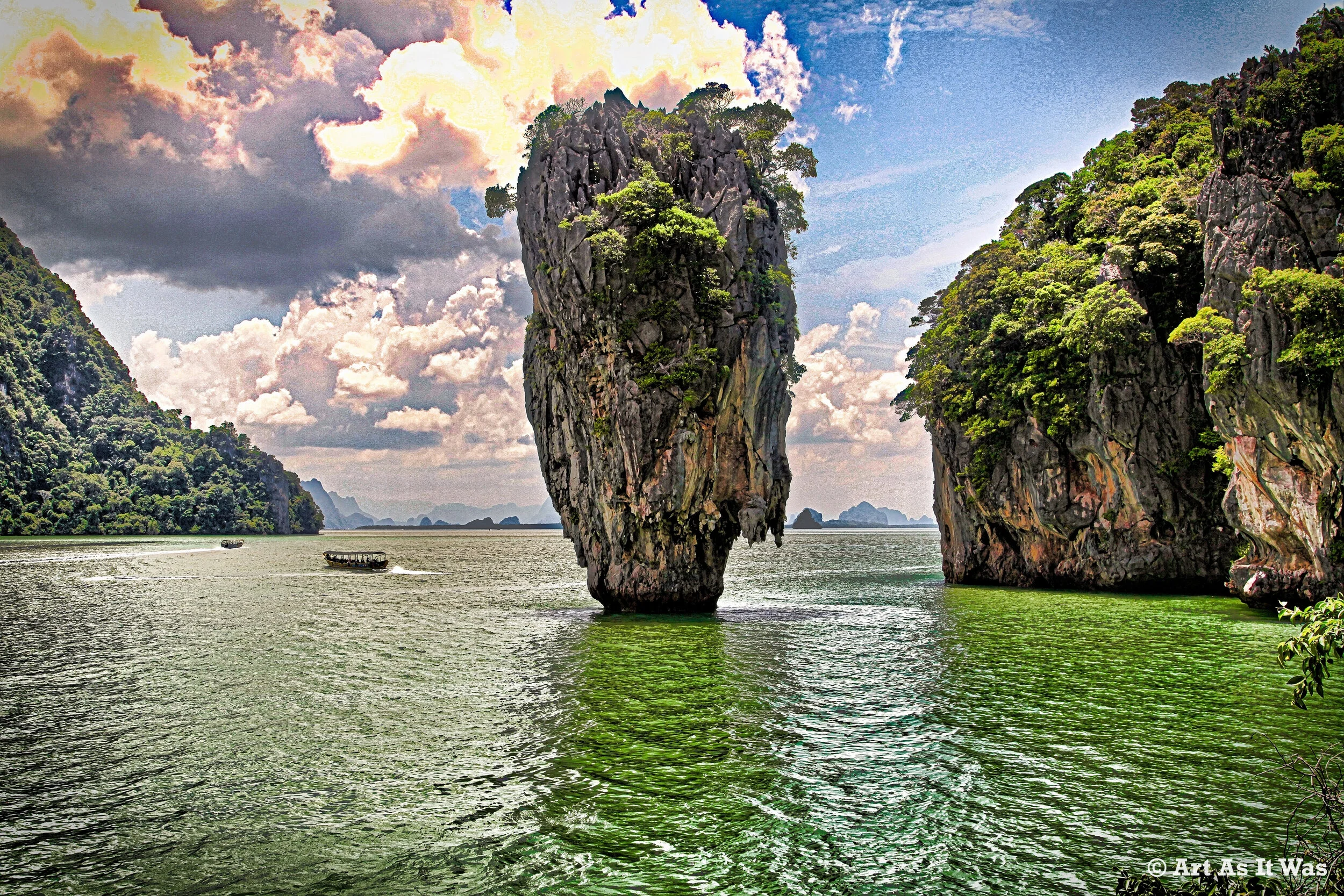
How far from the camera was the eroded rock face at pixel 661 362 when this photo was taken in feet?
105

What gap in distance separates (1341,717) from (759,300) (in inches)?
956

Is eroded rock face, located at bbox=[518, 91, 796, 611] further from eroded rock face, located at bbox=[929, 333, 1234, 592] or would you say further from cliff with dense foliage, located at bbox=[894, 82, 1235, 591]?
eroded rock face, located at bbox=[929, 333, 1234, 592]

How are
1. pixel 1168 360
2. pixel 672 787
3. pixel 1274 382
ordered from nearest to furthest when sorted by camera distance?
pixel 672 787 → pixel 1274 382 → pixel 1168 360

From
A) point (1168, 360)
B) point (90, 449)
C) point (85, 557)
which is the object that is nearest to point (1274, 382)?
point (1168, 360)

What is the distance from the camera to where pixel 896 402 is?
5438cm

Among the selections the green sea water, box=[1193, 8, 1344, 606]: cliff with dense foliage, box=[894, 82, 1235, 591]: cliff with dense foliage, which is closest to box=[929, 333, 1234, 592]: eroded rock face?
box=[894, 82, 1235, 591]: cliff with dense foliage

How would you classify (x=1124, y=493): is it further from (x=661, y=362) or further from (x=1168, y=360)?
(x=661, y=362)

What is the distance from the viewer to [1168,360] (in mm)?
37531

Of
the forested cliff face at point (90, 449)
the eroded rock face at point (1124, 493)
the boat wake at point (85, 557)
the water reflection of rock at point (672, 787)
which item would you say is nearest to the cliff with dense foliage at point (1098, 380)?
the eroded rock face at point (1124, 493)

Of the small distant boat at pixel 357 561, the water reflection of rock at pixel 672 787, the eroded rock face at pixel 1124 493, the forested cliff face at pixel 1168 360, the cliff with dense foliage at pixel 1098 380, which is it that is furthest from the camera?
the small distant boat at pixel 357 561

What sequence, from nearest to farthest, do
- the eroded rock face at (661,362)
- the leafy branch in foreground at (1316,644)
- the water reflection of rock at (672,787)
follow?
the leafy branch in foreground at (1316,644)
the water reflection of rock at (672,787)
the eroded rock face at (661,362)

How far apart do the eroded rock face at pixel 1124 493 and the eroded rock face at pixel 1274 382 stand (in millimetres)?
7379

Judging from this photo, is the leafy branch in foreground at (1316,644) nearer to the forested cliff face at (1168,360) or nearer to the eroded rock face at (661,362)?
the forested cliff face at (1168,360)

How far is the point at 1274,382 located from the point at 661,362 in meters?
22.2
